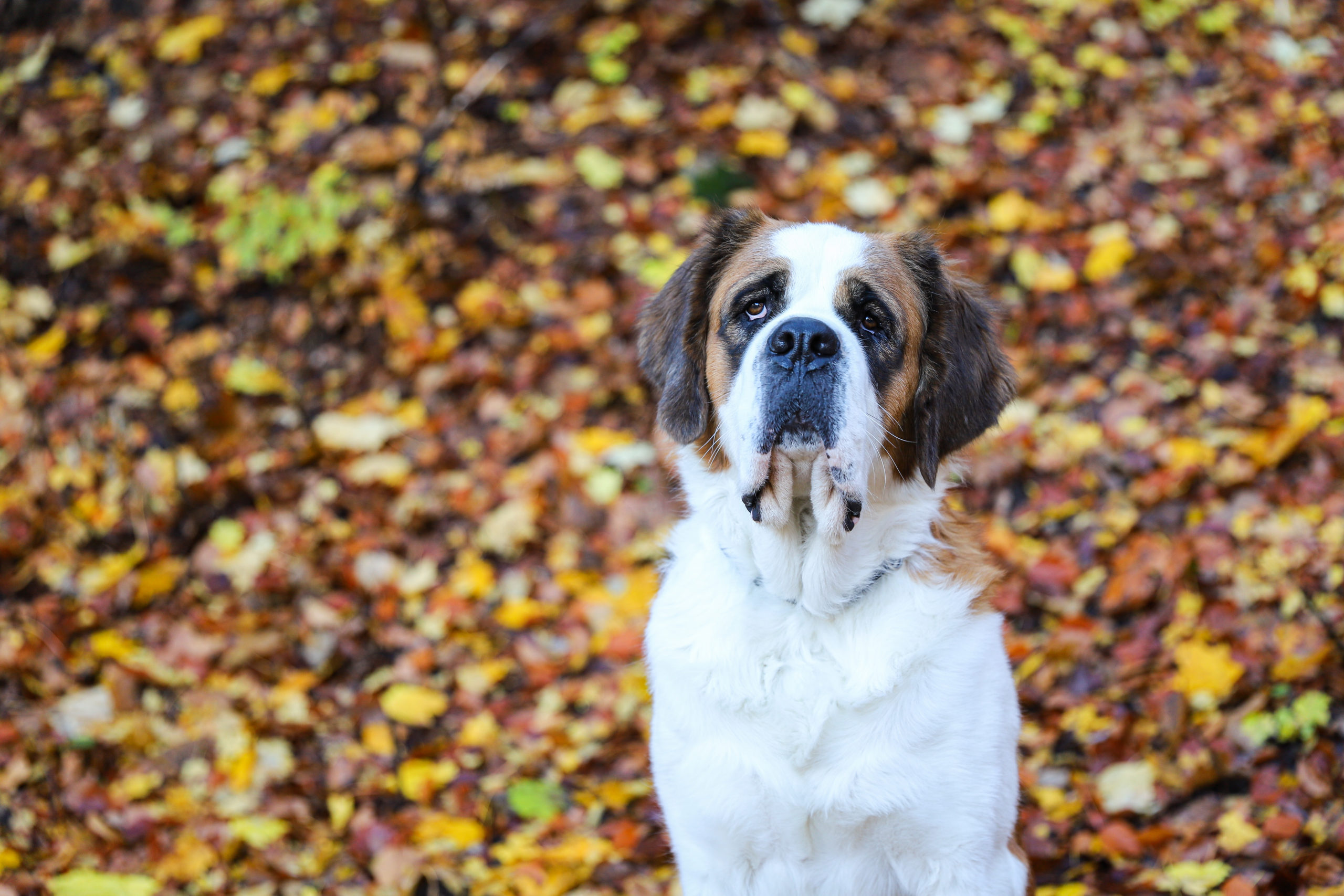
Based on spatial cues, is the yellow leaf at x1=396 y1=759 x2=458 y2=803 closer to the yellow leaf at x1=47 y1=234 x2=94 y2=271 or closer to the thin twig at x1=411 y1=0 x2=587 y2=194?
the thin twig at x1=411 y1=0 x2=587 y2=194

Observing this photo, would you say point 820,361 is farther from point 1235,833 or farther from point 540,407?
point 540,407

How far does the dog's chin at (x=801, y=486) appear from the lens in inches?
108

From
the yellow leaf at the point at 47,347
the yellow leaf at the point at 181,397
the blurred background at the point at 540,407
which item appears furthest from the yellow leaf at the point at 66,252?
the yellow leaf at the point at 181,397

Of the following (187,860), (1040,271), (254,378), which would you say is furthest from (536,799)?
(1040,271)

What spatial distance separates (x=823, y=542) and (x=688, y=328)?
2.53ft

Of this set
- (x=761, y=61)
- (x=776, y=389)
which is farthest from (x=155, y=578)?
(x=761, y=61)

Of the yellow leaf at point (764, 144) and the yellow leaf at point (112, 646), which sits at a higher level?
the yellow leaf at point (764, 144)

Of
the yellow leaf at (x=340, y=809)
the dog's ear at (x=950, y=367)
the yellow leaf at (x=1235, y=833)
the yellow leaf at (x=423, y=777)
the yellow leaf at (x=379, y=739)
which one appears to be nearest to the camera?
the dog's ear at (x=950, y=367)

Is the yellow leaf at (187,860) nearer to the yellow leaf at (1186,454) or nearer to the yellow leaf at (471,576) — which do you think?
the yellow leaf at (471,576)

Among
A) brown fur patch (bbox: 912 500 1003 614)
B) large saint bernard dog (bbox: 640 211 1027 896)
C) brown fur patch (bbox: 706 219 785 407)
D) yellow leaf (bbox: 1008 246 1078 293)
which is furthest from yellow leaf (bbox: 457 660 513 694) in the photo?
yellow leaf (bbox: 1008 246 1078 293)

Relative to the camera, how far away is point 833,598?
288 centimetres

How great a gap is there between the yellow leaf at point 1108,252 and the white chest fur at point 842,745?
3717mm

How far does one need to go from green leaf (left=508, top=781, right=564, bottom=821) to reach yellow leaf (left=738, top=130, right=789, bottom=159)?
4.07 metres

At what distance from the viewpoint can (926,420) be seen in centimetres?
299
